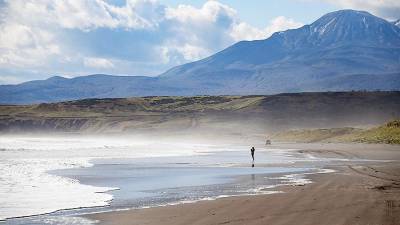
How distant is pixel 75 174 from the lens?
99.8 ft

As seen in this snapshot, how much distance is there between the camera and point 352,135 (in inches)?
3046

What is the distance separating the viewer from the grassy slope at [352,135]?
6525 cm

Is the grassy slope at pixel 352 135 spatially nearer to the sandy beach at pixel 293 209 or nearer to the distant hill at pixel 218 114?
the distant hill at pixel 218 114

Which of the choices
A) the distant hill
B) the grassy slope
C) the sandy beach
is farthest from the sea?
Answer: the distant hill

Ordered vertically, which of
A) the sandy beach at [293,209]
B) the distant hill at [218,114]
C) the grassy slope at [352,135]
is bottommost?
the sandy beach at [293,209]

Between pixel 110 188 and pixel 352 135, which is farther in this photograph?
pixel 352 135

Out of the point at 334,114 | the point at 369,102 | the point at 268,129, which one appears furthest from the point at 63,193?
the point at 369,102

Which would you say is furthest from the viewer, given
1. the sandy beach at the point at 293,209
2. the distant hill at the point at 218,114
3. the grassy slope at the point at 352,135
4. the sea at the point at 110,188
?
the distant hill at the point at 218,114

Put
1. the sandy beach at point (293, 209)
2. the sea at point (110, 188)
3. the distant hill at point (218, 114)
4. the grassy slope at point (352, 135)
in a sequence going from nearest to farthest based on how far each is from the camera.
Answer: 1. the sandy beach at point (293, 209)
2. the sea at point (110, 188)
3. the grassy slope at point (352, 135)
4. the distant hill at point (218, 114)

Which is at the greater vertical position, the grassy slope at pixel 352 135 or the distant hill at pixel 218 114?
the distant hill at pixel 218 114

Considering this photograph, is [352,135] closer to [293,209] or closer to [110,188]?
[110,188]

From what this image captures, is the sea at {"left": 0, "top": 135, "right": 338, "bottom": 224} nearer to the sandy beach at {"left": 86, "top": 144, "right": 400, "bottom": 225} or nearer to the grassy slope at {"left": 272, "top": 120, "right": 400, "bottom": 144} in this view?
the sandy beach at {"left": 86, "top": 144, "right": 400, "bottom": 225}

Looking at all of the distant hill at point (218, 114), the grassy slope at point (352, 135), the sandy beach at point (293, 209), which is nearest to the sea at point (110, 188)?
the sandy beach at point (293, 209)

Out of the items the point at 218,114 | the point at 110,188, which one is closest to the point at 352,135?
the point at 110,188
